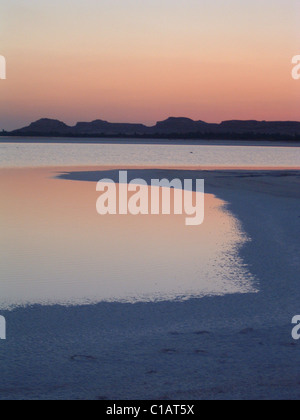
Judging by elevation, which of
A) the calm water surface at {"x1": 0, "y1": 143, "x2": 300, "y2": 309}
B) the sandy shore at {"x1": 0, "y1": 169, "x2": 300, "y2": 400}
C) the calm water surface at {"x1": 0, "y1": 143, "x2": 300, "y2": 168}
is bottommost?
the sandy shore at {"x1": 0, "y1": 169, "x2": 300, "y2": 400}

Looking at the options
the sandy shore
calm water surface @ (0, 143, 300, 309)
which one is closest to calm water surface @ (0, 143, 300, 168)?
calm water surface @ (0, 143, 300, 309)

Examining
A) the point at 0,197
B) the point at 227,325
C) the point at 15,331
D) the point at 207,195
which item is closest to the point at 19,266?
the point at 15,331

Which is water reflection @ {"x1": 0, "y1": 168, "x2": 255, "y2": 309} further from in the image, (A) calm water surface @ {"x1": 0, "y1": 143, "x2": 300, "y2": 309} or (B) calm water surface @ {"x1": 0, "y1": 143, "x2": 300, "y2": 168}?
(B) calm water surface @ {"x1": 0, "y1": 143, "x2": 300, "y2": 168}

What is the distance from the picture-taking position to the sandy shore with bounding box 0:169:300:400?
12.6ft

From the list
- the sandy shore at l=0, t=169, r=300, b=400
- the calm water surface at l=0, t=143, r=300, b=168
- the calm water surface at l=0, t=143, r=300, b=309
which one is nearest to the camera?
the sandy shore at l=0, t=169, r=300, b=400

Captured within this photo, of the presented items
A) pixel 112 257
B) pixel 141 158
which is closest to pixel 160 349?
pixel 112 257

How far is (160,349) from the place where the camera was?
4.50m

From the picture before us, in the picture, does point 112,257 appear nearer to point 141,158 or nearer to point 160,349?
point 160,349

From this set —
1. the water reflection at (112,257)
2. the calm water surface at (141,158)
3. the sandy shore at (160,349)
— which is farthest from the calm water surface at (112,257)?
the calm water surface at (141,158)

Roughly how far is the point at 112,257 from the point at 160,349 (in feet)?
11.3

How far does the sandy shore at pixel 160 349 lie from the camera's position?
12.6 ft

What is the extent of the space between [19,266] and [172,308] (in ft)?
8.25

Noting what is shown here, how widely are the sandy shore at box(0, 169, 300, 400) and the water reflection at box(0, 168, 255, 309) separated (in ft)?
1.42

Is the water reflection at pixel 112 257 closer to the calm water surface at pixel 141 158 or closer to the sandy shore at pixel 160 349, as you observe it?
the sandy shore at pixel 160 349
